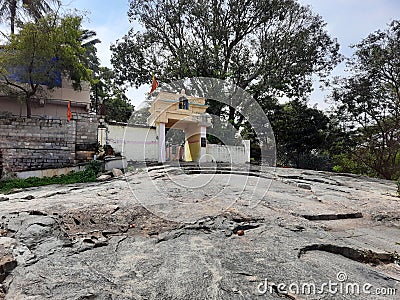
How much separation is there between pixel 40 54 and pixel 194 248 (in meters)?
9.31

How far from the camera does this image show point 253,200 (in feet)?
14.5

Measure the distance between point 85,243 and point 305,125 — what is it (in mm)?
13632

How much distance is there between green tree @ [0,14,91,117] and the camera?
8.79 m

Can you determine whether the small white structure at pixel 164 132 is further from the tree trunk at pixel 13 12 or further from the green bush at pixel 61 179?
the tree trunk at pixel 13 12

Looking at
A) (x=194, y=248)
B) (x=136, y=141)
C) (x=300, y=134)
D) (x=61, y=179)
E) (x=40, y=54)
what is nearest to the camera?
(x=194, y=248)

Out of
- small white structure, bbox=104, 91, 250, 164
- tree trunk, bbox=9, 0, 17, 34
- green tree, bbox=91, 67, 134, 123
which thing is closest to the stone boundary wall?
small white structure, bbox=104, 91, 250, 164

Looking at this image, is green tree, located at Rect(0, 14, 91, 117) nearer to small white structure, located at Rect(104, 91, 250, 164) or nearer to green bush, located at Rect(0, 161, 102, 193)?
small white structure, located at Rect(104, 91, 250, 164)

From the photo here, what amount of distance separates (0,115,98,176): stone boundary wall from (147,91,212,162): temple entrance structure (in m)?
2.78

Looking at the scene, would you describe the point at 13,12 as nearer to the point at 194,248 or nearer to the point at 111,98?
the point at 111,98

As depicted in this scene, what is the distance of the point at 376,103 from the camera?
39.4ft

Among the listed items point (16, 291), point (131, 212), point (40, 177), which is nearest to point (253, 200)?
point (131, 212)

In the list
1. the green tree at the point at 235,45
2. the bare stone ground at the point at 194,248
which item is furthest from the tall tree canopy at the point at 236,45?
the bare stone ground at the point at 194,248

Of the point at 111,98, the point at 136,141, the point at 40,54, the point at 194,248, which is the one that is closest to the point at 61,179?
the point at 136,141

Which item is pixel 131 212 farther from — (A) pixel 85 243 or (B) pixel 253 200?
(B) pixel 253 200
